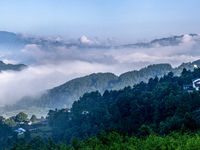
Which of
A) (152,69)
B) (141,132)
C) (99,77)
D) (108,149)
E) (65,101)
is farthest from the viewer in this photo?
(99,77)

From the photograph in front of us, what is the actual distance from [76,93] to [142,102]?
118805 mm

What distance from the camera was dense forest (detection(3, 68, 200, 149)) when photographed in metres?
18.6

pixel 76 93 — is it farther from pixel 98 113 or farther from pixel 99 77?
pixel 98 113

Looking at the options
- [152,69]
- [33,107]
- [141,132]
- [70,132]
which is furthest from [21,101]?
[141,132]

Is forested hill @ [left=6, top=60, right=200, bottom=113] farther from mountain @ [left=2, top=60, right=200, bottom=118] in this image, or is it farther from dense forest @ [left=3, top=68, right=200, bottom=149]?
dense forest @ [left=3, top=68, right=200, bottom=149]

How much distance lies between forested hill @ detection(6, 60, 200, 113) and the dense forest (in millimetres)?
85172

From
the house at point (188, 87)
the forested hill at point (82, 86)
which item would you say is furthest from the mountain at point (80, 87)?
the house at point (188, 87)

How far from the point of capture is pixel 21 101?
157 metres

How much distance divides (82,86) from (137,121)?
124m

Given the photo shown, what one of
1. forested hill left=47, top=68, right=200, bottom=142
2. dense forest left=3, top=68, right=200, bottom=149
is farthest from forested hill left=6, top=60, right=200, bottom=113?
forested hill left=47, top=68, right=200, bottom=142

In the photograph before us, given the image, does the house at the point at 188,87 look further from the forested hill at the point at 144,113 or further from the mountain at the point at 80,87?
the mountain at the point at 80,87

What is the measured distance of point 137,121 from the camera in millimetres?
35844

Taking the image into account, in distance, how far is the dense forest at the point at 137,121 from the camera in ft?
60.9

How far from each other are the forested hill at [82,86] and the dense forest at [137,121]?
3353 inches
